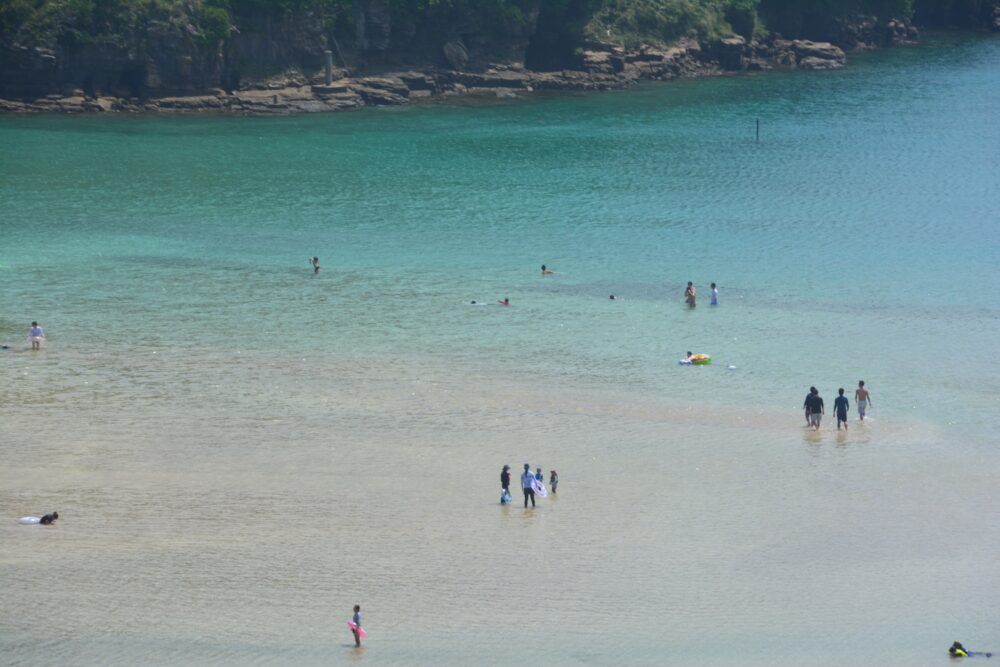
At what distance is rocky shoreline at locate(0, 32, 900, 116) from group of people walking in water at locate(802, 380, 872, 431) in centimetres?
6112

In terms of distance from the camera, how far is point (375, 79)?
103m

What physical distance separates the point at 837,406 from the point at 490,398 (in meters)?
10.2

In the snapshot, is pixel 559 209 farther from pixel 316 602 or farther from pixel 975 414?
pixel 316 602

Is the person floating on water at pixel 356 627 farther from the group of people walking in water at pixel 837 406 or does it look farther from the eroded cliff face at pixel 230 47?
the eroded cliff face at pixel 230 47

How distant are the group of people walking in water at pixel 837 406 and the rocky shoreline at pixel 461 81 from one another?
201 feet

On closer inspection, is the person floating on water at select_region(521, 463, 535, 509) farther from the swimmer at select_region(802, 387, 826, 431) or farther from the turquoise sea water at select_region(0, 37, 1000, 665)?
the swimmer at select_region(802, 387, 826, 431)

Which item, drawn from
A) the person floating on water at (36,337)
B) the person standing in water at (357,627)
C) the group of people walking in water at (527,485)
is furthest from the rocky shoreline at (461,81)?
the person standing in water at (357,627)

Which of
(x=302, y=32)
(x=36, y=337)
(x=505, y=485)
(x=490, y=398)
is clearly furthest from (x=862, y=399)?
(x=302, y=32)

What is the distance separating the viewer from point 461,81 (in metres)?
106

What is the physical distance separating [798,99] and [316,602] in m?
79.0

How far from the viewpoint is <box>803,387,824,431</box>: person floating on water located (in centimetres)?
4312

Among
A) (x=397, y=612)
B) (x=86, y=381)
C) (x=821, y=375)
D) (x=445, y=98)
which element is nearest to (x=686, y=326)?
(x=821, y=375)

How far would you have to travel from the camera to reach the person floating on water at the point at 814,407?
43.1 meters

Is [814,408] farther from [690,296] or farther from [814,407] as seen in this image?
[690,296]
